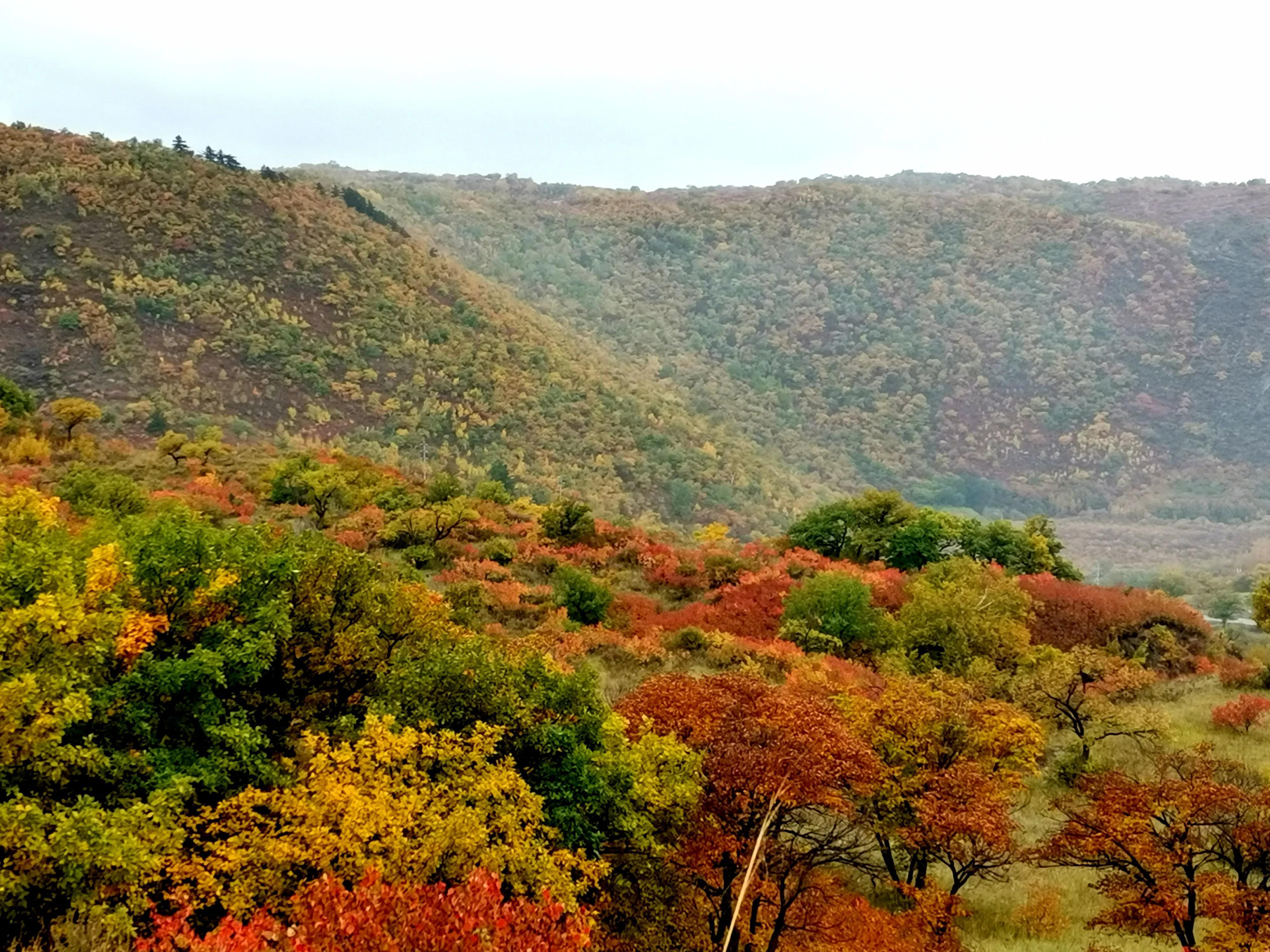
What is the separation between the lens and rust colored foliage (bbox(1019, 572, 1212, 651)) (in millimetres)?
31359

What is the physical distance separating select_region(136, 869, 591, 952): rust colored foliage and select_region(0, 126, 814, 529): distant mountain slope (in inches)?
1823

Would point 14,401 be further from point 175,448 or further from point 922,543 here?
point 922,543

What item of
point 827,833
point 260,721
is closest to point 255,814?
point 260,721

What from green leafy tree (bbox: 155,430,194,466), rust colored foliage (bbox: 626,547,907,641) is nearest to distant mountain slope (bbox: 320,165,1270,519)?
rust colored foliage (bbox: 626,547,907,641)

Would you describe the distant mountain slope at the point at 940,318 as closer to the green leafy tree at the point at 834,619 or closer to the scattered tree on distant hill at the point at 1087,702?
the green leafy tree at the point at 834,619

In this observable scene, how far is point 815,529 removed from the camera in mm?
40406

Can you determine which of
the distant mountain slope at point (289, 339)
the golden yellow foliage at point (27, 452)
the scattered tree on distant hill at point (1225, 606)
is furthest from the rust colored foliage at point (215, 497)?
the scattered tree on distant hill at point (1225, 606)

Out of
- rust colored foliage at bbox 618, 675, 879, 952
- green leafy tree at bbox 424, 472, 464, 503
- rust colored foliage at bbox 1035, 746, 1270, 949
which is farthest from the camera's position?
green leafy tree at bbox 424, 472, 464, 503

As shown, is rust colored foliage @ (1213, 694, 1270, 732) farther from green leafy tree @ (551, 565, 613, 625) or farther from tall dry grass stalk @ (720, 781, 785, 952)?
green leafy tree @ (551, 565, 613, 625)

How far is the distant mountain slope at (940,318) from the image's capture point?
347 ft

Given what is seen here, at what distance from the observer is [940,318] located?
129 m

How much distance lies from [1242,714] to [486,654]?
63.8ft

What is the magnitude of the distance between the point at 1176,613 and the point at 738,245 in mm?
121705

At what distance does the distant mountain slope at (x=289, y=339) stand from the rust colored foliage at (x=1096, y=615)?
92.0 ft
